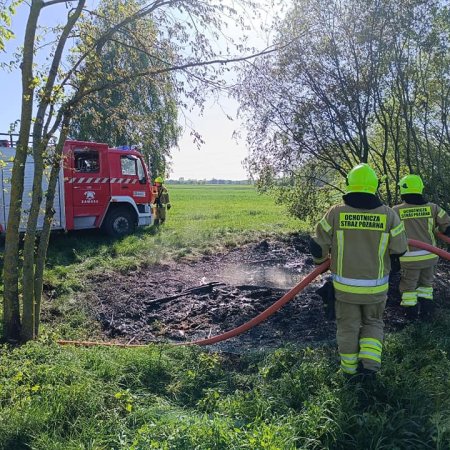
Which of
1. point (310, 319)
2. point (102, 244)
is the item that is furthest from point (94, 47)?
point (102, 244)

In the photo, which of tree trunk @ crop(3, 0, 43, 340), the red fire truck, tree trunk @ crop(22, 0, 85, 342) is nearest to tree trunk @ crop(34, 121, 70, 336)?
tree trunk @ crop(22, 0, 85, 342)

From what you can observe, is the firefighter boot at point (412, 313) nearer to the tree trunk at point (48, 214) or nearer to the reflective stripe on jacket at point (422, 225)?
the reflective stripe on jacket at point (422, 225)

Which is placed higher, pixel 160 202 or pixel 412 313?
pixel 160 202

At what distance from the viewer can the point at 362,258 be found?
353cm

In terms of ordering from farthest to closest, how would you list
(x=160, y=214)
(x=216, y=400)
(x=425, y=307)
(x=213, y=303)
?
(x=160, y=214) → (x=213, y=303) → (x=425, y=307) → (x=216, y=400)

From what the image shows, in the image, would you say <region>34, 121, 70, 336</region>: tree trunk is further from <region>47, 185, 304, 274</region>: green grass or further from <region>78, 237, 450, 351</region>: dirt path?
<region>47, 185, 304, 274</region>: green grass

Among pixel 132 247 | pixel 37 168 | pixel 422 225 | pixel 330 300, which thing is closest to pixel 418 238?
pixel 422 225

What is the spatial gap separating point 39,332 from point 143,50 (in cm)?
332

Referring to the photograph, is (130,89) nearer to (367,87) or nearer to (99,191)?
(367,87)

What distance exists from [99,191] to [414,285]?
27.3 ft

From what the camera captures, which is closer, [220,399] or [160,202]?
[220,399]

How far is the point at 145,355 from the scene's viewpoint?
397cm

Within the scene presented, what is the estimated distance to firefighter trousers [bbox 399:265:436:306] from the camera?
16.7 feet

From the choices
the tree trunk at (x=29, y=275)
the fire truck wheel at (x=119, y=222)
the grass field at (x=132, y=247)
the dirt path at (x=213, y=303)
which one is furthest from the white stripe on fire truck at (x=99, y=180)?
the tree trunk at (x=29, y=275)
